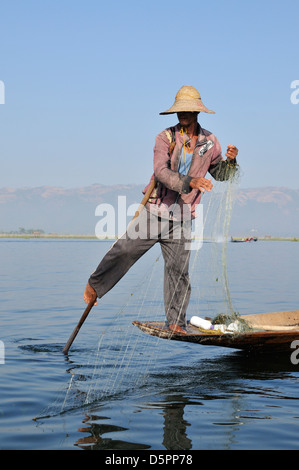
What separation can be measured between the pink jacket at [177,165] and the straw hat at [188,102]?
259 mm

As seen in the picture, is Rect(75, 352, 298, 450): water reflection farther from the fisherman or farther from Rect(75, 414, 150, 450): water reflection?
the fisherman

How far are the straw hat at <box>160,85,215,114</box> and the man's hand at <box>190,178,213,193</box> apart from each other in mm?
817

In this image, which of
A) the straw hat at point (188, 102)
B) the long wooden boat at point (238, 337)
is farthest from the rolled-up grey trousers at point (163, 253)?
the straw hat at point (188, 102)

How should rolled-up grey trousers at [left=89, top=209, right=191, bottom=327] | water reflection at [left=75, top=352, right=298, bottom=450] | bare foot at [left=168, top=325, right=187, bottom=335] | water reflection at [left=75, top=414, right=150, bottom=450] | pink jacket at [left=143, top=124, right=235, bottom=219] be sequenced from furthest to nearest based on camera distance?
bare foot at [left=168, top=325, right=187, bottom=335], rolled-up grey trousers at [left=89, top=209, right=191, bottom=327], pink jacket at [left=143, top=124, right=235, bottom=219], water reflection at [left=75, top=352, right=298, bottom=450], water reflection at [left=75, top=414, right=150, bottom=450]

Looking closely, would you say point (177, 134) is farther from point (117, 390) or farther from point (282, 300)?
point (282, 300)

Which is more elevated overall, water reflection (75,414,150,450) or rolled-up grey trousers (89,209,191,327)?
rolled-up grey trousers (89,209,191,327)

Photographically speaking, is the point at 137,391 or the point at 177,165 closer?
the point at 137,391

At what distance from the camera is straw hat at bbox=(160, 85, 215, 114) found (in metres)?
6.55

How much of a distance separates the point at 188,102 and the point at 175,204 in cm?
107

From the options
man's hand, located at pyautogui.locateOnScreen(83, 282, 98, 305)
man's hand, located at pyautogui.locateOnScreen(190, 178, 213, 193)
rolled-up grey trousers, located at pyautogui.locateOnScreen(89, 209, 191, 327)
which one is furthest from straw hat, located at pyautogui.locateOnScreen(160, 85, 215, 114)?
man's hand, located at pyautogui.locateOnScreen(83, 282, 98, 305)

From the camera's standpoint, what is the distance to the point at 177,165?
673cm

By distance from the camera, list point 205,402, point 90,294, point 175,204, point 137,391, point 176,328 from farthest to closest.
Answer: point 176,328
point 90,294
point 175,204
point 137,391
point 205,402

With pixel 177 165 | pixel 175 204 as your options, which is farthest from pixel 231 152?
pixel 175 204

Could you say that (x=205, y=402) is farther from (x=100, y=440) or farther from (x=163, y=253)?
(x=163, y=253)
